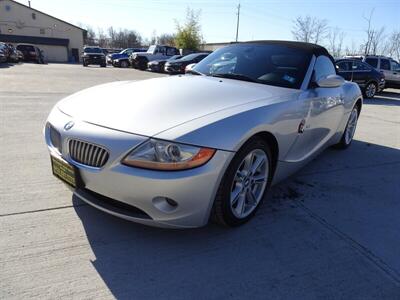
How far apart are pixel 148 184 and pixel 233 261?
0.82 metres

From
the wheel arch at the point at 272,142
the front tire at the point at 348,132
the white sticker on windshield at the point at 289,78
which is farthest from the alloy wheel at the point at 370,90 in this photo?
the wheel arch at the point at 272,142

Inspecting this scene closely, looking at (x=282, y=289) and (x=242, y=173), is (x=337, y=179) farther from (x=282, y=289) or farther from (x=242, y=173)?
(x=282, y=289)

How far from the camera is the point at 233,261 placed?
7.95ft

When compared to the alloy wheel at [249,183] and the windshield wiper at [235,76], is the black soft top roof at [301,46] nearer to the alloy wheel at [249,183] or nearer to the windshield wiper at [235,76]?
the windshield wiper at [235,76]

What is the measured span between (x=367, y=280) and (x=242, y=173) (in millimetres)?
1126

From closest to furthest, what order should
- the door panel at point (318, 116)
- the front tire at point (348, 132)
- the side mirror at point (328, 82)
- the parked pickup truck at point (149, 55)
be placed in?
1. the door panel at point (318, 116)
2. the side mirror at point (328, 82)
3. the front tire at point (348, 132)
4. the parked pickup truck at point (149, 55)

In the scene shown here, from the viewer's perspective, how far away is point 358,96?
5363 millimetres

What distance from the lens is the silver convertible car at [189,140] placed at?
2.22 metres

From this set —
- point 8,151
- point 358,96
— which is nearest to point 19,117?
point 8,151

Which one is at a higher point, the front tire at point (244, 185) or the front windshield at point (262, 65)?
the front windshield at point (262, 65)

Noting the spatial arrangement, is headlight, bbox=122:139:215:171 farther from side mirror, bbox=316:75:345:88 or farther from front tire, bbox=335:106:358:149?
front tire, bbox=335:106:358:149

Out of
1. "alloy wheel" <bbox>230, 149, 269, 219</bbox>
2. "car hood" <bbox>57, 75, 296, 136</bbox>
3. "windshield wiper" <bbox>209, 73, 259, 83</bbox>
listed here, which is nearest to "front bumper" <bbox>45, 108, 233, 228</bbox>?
"car hood" <bbox>57, 75, 296, 136</bbox>

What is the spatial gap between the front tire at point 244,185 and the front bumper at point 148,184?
0.15m

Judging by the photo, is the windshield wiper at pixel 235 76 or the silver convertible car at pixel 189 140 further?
the windshield wiper at pixel 235 76
